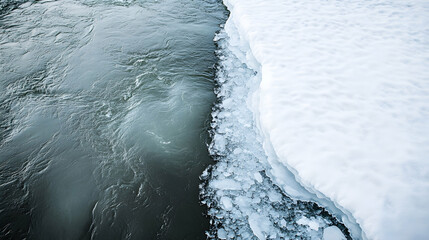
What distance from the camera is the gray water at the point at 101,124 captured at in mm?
2500

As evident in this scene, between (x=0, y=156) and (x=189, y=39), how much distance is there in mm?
3814

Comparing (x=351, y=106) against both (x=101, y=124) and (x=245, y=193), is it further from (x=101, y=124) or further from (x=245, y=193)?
(x=101, y=124)

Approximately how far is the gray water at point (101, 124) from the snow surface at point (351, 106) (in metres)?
1.04

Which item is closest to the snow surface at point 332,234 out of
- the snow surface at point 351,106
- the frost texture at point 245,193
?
the frost texture at point 245,193

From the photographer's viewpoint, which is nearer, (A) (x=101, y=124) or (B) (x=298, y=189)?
(B) (x=298, y=189)

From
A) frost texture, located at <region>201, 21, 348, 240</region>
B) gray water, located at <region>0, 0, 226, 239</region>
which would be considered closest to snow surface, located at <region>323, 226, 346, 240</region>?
frost texture, located at <region>201, 21, 348, 240</region>

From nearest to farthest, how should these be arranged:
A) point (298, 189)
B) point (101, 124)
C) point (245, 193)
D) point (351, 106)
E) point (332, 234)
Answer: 1. point (332, 234)
2. point (298, 189)
3. point (245, 193)
4. point (351, 106)
5. point (101, 124)

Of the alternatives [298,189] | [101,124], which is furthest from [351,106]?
[101,124]

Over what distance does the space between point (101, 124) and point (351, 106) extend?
3.33 metres

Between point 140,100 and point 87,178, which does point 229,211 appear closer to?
point 87,178

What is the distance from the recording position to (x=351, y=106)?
296 centimetres

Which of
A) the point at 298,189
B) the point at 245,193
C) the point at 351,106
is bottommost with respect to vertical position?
the point at 245,193

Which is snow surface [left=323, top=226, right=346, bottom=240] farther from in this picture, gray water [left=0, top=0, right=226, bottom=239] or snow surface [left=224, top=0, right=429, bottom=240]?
gray water [left=0, top=0, right=226, bottom=239]

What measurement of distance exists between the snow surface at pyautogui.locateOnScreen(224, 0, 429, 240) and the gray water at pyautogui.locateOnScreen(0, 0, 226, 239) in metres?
1.04
